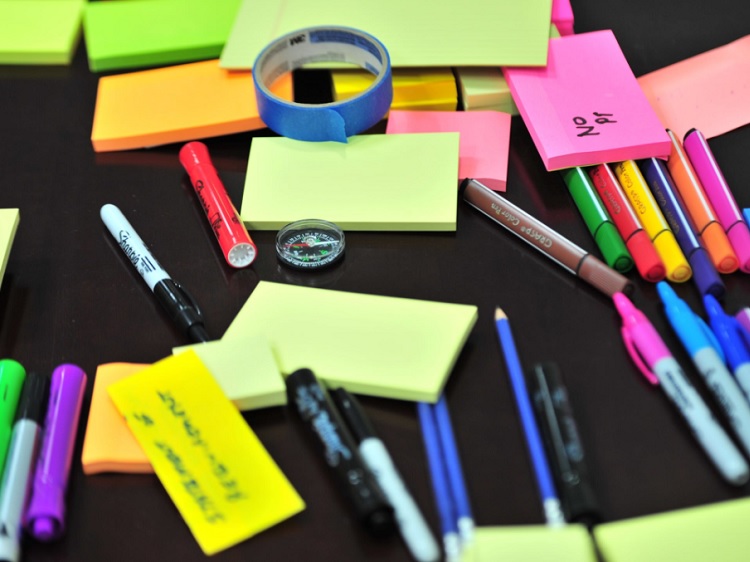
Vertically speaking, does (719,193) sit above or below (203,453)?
above

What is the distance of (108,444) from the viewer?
2.17 ft

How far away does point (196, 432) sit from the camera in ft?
2.15

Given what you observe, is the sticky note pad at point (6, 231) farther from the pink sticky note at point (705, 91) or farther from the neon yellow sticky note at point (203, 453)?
the pink sticky note at point (705, 91)

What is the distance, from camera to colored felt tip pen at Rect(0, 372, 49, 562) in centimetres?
60

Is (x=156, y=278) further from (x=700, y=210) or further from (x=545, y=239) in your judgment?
(x=700, y=210)

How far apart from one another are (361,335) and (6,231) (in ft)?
1.08

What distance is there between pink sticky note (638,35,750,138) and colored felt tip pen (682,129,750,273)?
0.04m

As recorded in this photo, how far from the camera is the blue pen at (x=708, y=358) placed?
0.65 m

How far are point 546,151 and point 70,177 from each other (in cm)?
47

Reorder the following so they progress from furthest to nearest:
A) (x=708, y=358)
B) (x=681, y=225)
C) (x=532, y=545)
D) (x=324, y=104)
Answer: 1. (x=324, y=104)
2. (x=681, y=225)
3. (x=708, y=358)
4. (x=532, y=545)

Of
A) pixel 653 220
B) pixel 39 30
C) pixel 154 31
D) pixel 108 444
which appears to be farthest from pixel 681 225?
pixel 39 30

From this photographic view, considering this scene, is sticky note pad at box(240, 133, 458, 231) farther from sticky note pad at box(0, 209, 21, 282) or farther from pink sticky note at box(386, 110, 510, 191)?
sticky note pad at box(0, 209, 21, 282)

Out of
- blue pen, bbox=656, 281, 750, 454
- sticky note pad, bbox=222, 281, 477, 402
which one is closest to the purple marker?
sticky note pad, bbox=222, 281, 477, 402

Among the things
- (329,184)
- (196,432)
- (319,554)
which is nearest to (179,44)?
(329,184)
